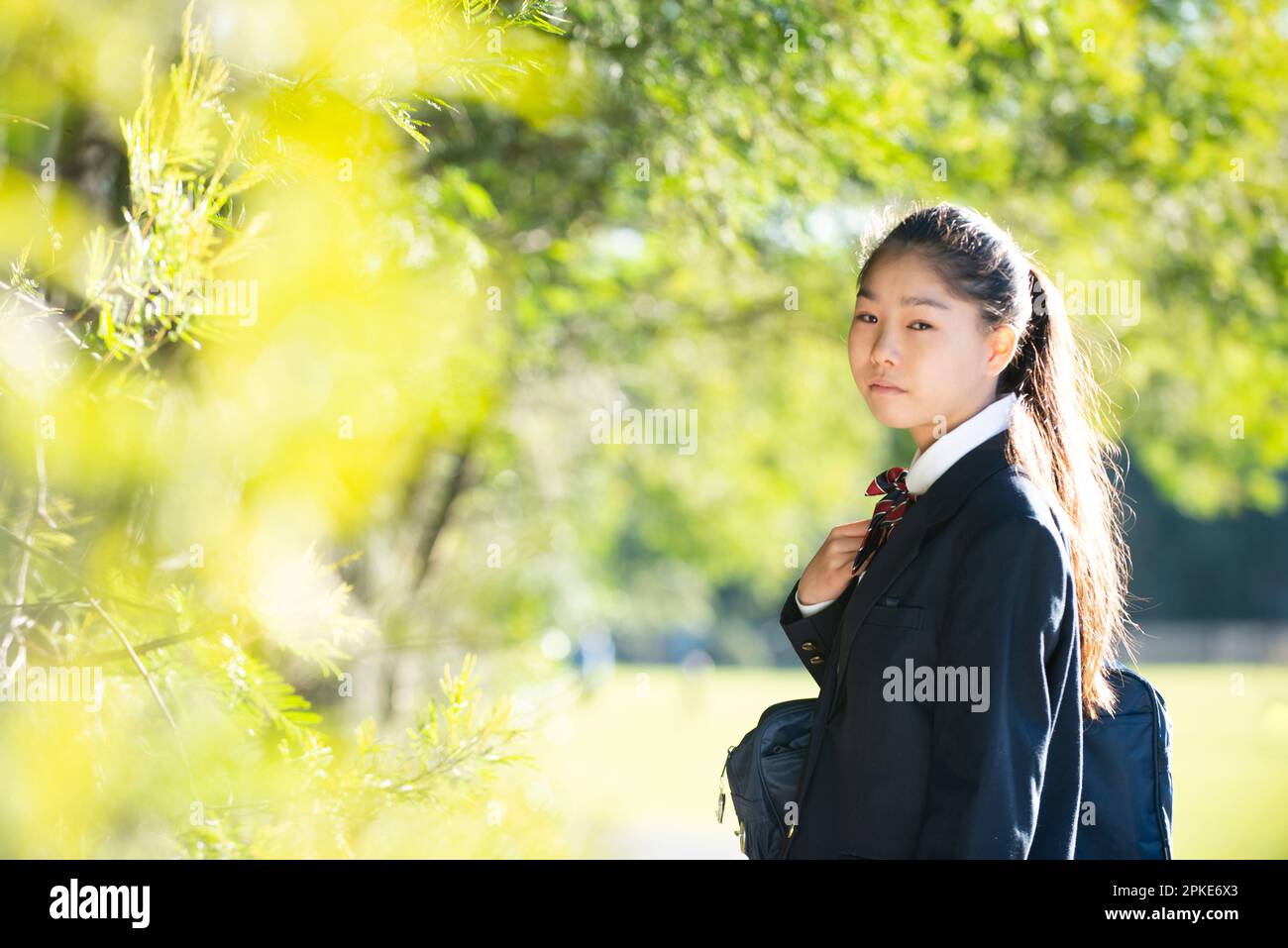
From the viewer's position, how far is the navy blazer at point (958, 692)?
5.84ft

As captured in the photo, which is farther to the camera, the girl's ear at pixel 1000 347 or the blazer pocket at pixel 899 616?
the girl's ear at pixel 1000 347

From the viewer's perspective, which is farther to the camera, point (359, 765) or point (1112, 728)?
point (359, 765)

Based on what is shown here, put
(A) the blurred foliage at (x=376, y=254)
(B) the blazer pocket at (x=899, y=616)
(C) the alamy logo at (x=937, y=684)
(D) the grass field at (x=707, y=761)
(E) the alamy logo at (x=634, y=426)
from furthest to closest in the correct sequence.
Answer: (E) the alamy logo at (x=634, y=426) → (D) the grass field at (x=707, y=761) → (A) the blurred foliage at (x=376, y=254) → (B) the blazer pocket at (x=899, y=616) → (C) the alamy logo at (x=937, y=684)

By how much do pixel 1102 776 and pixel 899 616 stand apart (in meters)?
0.42

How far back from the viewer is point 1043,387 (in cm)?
218

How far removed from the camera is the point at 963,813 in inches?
69.7

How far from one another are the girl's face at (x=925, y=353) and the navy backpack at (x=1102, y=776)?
506mm

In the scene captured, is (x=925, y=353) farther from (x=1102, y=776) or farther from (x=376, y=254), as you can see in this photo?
(x=376, y=254)

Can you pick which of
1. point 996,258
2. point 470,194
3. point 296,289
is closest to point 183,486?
point 296,289

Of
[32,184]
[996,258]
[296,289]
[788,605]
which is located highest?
[32,184]

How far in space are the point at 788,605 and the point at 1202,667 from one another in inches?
1325

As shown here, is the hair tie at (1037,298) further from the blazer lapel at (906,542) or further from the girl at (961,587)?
the blazer lapel at (906,542)
